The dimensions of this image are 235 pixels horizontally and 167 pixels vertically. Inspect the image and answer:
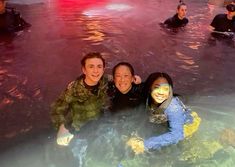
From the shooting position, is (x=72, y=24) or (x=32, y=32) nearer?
(x=32, y=32)

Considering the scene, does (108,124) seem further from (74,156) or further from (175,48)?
(175,48)

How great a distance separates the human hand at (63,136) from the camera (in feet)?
11.3

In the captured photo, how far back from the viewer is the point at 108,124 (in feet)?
12.1

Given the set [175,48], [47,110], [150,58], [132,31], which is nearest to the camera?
[47,110]

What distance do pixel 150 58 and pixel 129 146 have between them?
3640 millimetres

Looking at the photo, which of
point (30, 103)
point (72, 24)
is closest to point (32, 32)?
point (72, 24)

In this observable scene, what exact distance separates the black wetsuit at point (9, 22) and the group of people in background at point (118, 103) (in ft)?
16.6

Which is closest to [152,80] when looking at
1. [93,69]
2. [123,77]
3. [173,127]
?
[123,77]

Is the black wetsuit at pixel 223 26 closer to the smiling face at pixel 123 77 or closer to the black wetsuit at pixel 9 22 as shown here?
the black wetsuit at pixel 9 22

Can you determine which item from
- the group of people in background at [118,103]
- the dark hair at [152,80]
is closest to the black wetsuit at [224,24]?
the group of people in background at [118,103]

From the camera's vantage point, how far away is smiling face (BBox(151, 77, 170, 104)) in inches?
125

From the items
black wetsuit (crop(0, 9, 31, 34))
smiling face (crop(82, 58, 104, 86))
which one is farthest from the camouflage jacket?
black wetsuit (crop(0, 9, 31, 34))

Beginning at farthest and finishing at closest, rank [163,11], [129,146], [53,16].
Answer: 1. [163,11]
2. [53,16]
3. [129,146]

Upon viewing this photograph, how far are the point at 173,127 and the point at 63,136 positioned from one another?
3.69ft
